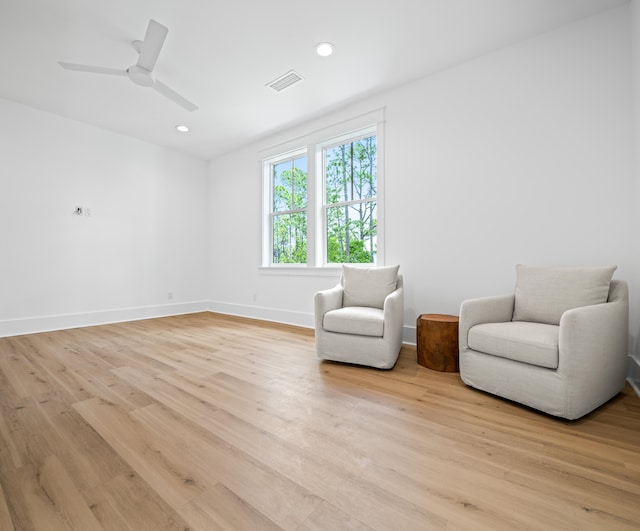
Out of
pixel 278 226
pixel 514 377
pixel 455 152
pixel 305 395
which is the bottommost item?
pixel 305 395

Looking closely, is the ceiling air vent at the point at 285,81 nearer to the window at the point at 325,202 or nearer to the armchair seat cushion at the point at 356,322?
the window at the point at 325,202

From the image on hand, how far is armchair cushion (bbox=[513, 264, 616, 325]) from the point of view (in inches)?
75.6

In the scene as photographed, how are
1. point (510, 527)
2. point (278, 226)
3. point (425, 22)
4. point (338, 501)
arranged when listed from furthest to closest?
point (278, 226), point (425, 22), point (338, 501), point (510, 527)

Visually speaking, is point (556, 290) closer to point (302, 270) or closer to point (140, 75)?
point (302, 270)

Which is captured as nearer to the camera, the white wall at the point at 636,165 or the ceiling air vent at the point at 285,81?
the white wall at the point at 636,165

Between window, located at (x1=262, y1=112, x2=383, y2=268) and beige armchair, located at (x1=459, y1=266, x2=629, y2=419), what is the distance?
151 centimetres

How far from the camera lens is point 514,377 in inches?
70.8

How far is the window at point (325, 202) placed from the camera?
3684 mm

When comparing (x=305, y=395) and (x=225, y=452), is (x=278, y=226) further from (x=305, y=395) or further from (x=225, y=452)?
(x=225, y=452)

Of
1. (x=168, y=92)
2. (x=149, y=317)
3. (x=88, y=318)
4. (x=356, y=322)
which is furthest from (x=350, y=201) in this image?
(x=88, y=318)

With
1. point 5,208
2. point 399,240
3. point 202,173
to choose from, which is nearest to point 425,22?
point 399,240

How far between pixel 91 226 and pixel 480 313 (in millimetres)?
5062

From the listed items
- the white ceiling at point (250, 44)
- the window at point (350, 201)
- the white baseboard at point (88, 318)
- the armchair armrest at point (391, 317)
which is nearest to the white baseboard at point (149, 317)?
the white baseboard at point (88, 318)

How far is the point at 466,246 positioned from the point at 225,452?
2.64m
